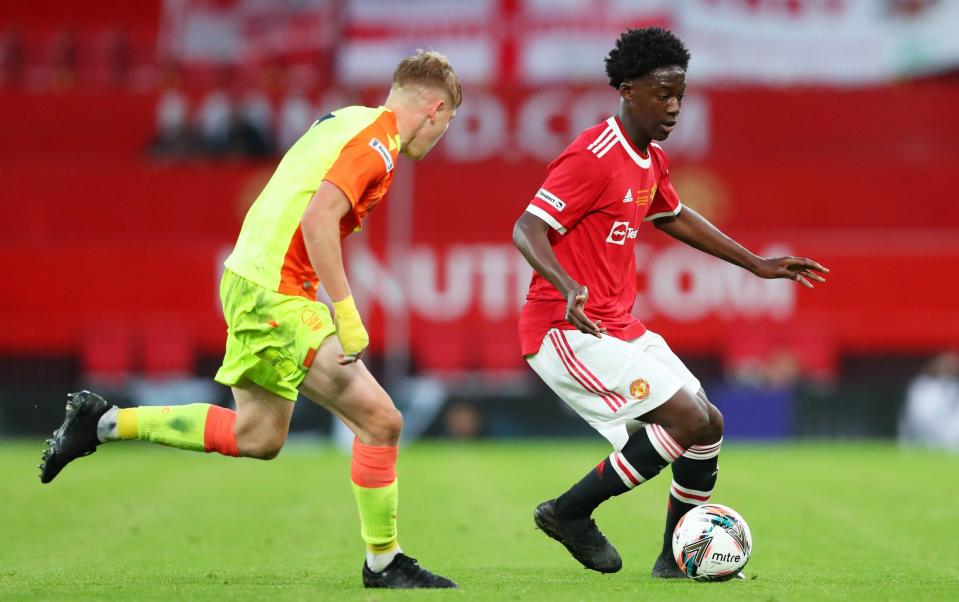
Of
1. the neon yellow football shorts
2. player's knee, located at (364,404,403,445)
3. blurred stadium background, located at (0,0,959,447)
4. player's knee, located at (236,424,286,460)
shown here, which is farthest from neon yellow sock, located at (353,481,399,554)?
blurred stadium background, located at (0,0,959,447)

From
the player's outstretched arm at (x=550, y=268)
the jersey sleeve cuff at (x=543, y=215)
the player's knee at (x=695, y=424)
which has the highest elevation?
the jersey sleeve cuff at (x=543, y=215)

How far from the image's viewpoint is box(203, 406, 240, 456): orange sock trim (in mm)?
6508

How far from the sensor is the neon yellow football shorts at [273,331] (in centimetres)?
622

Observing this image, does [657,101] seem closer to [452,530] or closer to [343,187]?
[343,187]

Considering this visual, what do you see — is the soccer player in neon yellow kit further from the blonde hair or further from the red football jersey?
the red football jersey

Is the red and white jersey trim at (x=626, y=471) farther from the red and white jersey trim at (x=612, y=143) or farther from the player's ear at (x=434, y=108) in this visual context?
the player's ear at (x=434, y=108)

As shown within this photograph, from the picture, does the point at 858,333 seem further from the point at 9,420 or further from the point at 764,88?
the point at 9,420

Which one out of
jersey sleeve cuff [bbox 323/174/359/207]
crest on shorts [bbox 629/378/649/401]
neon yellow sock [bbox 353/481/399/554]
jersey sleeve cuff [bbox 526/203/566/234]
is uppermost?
jersey sleeve cuff [bbox 323/174/359/207]

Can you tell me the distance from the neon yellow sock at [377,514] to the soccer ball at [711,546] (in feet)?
4.42

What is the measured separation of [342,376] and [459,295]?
14953 millimetres

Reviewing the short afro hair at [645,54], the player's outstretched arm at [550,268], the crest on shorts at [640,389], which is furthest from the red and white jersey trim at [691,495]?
the short afro hair at [645,54]

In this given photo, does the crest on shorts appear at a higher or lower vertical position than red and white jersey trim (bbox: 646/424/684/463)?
higher

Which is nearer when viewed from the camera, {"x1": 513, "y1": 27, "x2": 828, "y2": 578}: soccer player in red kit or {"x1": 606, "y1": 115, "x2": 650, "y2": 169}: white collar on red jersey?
{"x1": 513, "y1": 27, "x2": 828, "y2": 578}: soccer player in red kit

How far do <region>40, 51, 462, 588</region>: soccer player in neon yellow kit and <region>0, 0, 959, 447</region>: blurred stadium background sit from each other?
12.9 meters
